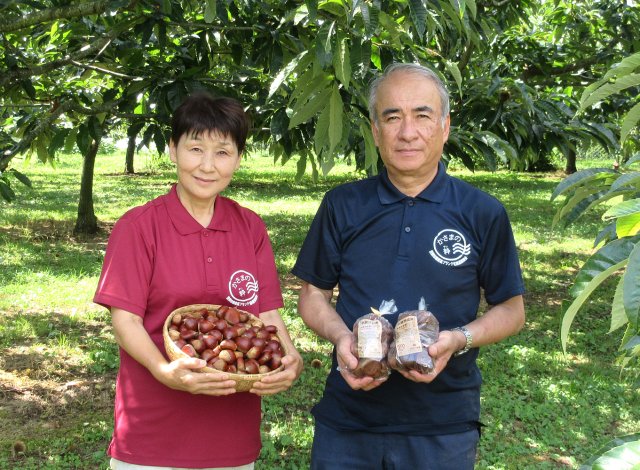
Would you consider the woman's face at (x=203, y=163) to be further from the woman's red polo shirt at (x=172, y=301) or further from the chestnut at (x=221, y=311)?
the chestnut at (x=221, y=311)

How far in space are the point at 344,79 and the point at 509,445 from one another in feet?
9.14

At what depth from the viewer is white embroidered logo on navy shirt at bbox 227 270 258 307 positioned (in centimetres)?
213

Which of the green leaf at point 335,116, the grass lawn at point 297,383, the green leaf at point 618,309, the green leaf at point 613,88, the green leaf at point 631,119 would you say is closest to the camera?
the green leaf at point 618,309

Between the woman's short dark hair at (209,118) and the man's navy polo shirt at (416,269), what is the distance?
36 centimetres

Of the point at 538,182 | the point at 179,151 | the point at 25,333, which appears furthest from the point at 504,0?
the point at 538,182

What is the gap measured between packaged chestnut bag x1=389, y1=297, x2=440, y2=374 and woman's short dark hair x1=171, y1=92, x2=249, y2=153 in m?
0.75

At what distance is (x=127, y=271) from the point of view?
6.54 ft

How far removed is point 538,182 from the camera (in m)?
18.8

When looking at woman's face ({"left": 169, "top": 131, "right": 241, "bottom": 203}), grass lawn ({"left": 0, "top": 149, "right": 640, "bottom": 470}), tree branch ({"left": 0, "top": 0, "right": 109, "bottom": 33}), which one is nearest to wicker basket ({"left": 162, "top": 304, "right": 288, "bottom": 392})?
woman's face ({"left": 169, "top": 131, "right": 241, "bottom": 203})

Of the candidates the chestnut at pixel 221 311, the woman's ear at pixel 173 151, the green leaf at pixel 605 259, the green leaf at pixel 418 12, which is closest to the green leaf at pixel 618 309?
the green leaf at pixel 605 259

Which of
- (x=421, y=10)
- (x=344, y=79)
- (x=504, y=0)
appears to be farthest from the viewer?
(x=504, y=0)

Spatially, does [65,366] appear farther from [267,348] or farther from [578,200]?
[578,200]

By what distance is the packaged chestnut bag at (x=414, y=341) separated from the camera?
1.80 meters

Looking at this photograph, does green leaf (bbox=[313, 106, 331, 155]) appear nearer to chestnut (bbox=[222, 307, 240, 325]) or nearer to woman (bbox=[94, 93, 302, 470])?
woman (bbox=[94, 93, 302, 470])
